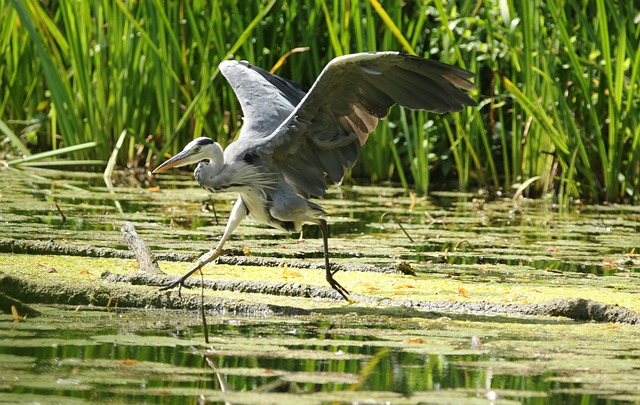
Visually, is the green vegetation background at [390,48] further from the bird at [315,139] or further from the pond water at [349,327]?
the bird at [315,139]

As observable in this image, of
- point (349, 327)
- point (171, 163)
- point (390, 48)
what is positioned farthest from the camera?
point (390, 48)

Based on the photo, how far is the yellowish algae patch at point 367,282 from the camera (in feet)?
14.6

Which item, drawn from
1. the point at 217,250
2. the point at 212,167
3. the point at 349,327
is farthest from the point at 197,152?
the point at 349,327

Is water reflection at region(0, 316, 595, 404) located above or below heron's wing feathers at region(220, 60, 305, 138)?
below

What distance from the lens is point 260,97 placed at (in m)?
5.55

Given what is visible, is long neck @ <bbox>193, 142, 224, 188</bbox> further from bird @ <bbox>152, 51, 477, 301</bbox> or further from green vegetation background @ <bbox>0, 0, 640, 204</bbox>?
green vegetation background @ <bbox>0, 0, 640, 204</bbox>

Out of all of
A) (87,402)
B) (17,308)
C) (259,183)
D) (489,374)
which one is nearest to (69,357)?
(87,402)

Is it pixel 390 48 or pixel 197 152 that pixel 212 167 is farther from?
pixel 390 48

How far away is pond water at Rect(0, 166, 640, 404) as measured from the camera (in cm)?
287

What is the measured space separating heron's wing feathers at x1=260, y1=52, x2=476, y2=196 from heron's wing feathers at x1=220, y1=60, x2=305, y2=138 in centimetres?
23

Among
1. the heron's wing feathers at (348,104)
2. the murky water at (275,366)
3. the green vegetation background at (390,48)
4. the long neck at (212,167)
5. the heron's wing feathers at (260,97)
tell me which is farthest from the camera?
the green vegetation background at (390,48)

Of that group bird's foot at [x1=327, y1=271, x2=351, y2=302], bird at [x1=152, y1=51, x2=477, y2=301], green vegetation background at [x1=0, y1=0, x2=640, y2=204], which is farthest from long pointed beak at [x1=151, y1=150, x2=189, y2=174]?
green vegetation background at [x1=0, y1=0, x2=640, y2=204]

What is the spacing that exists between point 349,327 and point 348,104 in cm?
149

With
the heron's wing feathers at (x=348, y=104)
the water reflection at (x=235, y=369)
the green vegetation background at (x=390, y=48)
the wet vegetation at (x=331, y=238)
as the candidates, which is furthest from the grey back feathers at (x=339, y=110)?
the green vegetation background at (x=390, y=48)
